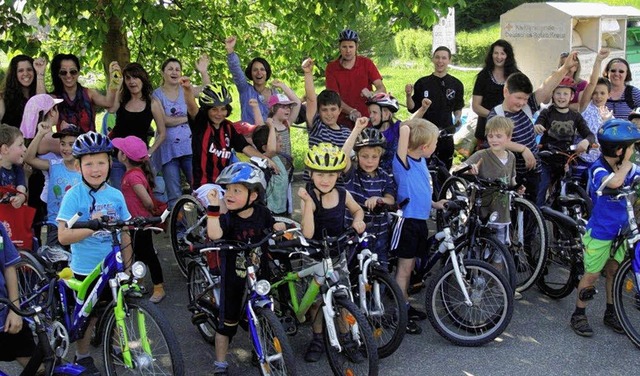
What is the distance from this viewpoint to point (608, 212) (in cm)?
532

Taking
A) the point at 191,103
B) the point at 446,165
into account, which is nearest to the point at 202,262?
the point at 191,103

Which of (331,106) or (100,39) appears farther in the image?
(100,39)

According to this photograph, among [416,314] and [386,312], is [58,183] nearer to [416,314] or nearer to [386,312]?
[386,312]

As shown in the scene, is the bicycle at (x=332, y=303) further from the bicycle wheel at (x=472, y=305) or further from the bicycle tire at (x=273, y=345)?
the bicycle wheel at (x=472, y=305)

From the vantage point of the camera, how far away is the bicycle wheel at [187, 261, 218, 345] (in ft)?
16.1

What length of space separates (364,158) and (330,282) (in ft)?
4.22

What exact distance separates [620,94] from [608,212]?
3.14 m

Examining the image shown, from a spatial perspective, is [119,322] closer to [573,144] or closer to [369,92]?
[369,92]

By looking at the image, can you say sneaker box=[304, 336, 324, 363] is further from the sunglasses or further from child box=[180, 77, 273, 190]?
the sunglasses

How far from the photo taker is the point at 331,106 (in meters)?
6.41

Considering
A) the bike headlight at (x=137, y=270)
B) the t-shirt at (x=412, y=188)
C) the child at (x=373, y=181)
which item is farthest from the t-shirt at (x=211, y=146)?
the bike headlight at (x=137, y=270)

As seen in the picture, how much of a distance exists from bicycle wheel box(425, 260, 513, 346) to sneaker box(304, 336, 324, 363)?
842 mm

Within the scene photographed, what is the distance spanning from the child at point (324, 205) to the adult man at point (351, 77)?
100 inches

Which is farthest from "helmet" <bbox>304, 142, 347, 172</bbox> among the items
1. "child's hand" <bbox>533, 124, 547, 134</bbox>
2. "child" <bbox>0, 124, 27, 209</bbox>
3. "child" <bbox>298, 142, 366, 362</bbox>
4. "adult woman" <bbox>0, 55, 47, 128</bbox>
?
"adult woman" <bbox>0, 55, 47, 128</bbox>
